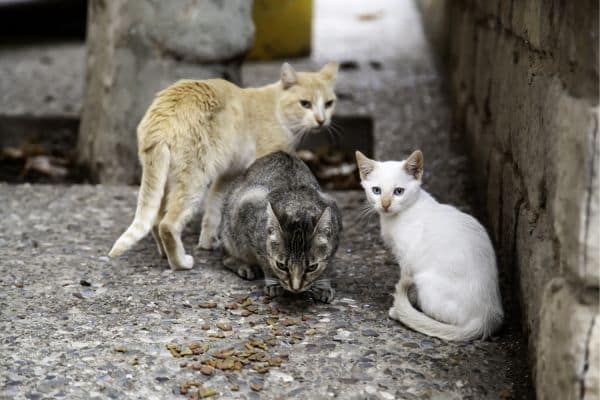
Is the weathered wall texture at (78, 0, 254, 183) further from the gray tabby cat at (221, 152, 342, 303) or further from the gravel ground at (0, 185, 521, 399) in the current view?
the gray tabby cat at (221, 152, 342, 303)

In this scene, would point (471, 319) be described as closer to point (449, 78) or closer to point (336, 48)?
point (449, 78)

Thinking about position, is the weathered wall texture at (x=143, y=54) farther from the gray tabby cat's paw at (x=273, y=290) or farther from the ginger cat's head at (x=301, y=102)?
the gray tabby cat's paw at (x=273, y=290)

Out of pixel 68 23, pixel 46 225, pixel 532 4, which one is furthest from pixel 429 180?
pixel 68 23

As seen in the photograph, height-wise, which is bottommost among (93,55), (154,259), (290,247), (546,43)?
(154,259)

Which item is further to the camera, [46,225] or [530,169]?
[46,225]

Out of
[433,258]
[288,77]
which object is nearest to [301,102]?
[288,77]

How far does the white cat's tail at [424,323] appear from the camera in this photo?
3.26 metres

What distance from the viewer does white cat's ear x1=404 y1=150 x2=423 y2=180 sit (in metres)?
3.63

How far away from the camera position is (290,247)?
3.56m

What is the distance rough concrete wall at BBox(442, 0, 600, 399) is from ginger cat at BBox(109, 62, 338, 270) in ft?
3.71

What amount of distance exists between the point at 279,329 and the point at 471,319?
2.58ft

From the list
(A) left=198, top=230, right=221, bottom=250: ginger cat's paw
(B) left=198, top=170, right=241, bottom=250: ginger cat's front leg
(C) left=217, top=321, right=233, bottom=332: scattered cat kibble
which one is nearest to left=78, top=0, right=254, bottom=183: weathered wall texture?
(B) left=198, top=170, right=241, bottom=250: ginger cat's front leg

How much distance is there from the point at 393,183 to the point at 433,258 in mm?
409

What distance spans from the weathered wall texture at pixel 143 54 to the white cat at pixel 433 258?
2193 millimetres
